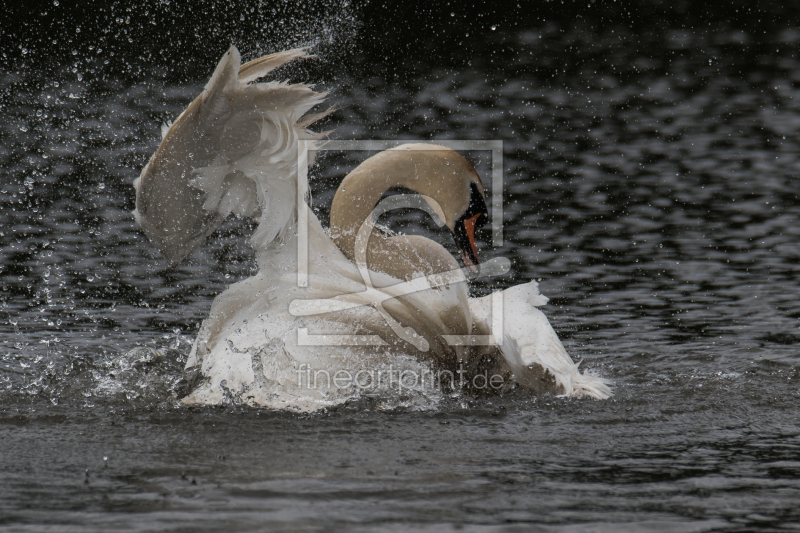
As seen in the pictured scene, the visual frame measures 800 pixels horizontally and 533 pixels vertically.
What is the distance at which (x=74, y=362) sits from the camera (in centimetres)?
590

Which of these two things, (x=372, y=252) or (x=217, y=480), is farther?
(x=372, y=252)

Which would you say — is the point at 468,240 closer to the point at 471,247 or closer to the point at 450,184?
the point at 471,247

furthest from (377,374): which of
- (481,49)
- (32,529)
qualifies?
(481,49)

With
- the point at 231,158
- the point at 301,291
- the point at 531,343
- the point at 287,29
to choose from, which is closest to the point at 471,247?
the point at 531,343

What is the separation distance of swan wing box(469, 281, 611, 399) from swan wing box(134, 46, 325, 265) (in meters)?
1.20

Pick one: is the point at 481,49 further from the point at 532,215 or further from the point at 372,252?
the point at 372,252

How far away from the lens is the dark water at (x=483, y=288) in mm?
3740

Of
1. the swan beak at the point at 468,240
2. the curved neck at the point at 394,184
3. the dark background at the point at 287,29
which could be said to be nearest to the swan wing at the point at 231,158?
the curved neck at the point at 394,184

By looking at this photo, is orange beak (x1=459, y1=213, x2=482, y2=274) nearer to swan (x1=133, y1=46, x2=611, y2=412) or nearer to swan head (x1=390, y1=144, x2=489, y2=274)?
swan head (x1=390, y1=144, x2=489, y2=274)

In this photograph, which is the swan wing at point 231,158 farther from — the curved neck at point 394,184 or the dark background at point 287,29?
the dark background at point 287,29

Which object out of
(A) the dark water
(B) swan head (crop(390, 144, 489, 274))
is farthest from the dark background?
(B) swan head (crop(390, 144, 489, 274))

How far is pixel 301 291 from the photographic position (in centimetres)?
484

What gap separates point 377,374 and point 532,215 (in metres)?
4.99

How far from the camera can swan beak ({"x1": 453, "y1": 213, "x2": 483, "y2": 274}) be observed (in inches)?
229
